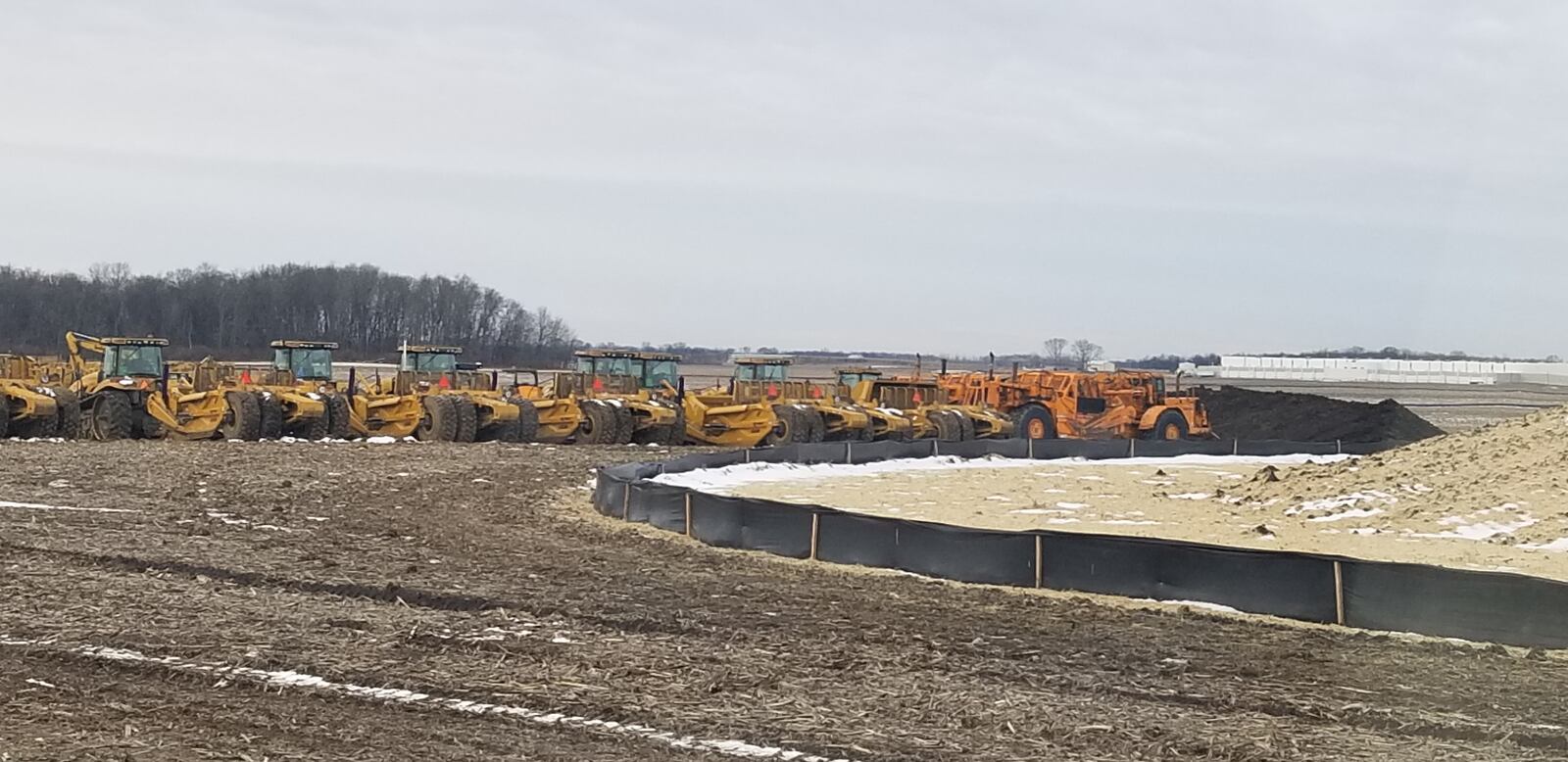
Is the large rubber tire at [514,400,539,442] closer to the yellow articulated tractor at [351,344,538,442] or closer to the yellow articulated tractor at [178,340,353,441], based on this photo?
the yellow articulated tractor at [351,344,538,442]

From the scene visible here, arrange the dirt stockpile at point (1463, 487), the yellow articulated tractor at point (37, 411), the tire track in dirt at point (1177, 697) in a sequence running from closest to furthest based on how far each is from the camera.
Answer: the tire track in dirt at point (1177, 697) → the dirt stockpile at point (1463, 487) → the yellow articulated tractor at point (37, 411)

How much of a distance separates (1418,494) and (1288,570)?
848cm

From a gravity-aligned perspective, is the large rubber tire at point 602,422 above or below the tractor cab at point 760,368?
below

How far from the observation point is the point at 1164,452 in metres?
32.1

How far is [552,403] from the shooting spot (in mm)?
32531

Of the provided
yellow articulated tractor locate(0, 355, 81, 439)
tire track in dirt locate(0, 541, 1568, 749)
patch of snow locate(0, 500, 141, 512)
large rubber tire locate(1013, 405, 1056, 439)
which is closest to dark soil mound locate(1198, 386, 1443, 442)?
large rubber tire locate(1013, 405, 1056, 439)

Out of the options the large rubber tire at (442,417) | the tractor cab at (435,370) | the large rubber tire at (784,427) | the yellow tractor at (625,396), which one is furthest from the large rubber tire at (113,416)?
the large rubber tire at (784,427)

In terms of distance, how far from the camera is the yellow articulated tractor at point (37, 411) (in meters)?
28.1

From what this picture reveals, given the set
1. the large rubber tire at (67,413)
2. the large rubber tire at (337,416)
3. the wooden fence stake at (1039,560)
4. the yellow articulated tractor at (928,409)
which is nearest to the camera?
the wooden fence stake at (1039,560)

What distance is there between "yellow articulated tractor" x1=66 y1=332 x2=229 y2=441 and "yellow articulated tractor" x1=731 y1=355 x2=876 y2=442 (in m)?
11.2

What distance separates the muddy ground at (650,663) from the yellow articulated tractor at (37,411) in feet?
47.5

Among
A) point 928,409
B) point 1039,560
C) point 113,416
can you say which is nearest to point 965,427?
point 928,409

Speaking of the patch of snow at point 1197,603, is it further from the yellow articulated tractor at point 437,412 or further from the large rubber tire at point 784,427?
the yellow articulated tractor at point 437,412

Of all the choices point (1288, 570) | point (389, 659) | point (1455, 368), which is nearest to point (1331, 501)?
point (1288, 570)
